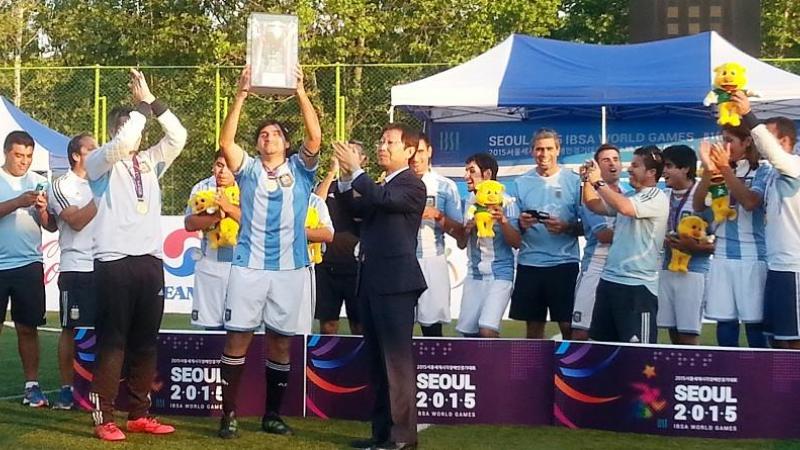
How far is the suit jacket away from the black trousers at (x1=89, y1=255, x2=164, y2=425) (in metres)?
1.39

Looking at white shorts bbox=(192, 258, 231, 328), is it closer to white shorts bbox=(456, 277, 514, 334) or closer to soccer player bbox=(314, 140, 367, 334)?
soccer player bbox=(314, 140, 367, 334)

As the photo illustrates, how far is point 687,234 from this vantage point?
27.5 feet

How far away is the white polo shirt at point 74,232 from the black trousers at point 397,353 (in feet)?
8.45

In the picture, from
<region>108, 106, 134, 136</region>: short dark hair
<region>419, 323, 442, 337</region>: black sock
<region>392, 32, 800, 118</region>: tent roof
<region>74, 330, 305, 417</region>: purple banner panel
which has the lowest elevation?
<region>74, 330, 305, 417</region>: purple banner panel

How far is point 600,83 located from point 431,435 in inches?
314

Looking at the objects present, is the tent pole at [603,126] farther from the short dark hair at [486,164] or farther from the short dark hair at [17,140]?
the short dark hair at [17,140]

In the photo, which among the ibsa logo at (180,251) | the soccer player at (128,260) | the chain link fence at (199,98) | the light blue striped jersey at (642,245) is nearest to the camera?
the soccer player at (128,260)

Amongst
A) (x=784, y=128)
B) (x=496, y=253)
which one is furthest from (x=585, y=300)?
(x=784, y=128)

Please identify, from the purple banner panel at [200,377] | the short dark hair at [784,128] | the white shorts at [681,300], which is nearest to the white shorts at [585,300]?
the white shorts at [681,300]

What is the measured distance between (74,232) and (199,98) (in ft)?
41.6

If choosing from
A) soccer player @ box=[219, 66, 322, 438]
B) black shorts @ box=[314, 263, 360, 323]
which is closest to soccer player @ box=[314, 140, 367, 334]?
black shorts @ box=[314, 263, 360, 323]

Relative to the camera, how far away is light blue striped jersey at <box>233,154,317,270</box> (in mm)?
7312

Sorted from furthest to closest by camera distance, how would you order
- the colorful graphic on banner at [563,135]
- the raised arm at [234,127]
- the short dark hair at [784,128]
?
the colorful graphic on banner at [563,135], the short dark hair at [784,128], the raised arm at [234,127]

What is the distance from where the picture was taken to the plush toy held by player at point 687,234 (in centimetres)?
834
